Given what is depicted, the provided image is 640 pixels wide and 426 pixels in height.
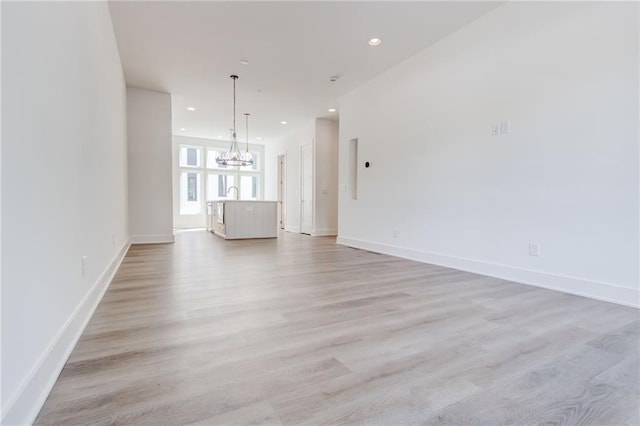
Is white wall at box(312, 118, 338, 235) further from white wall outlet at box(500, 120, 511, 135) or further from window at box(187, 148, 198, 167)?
window at box(187, 148, 198, 167)

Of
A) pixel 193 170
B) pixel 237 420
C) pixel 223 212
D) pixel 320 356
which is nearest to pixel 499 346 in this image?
pixel 320 356

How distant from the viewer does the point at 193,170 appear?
32.9 feet

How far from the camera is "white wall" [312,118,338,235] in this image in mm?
7312

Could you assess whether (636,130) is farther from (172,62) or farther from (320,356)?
(172,62)

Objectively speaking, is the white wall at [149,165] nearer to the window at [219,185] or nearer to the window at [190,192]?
the window at [190,192]

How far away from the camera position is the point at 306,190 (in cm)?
783

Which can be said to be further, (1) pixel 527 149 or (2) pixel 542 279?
(1) pixel 527 149

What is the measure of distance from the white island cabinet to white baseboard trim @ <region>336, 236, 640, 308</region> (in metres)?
3.46

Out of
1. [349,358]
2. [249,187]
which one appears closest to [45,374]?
[349,358]

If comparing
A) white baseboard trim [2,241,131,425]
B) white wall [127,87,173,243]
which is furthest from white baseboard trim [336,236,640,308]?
white wall [127,87,173,243]

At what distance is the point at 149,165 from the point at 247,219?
2.14 meters

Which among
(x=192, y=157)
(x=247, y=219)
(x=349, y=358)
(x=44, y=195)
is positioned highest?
(x=192, y=157)

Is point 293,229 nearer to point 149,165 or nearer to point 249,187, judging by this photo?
point 249,187

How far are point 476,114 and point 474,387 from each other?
9.79 feet
